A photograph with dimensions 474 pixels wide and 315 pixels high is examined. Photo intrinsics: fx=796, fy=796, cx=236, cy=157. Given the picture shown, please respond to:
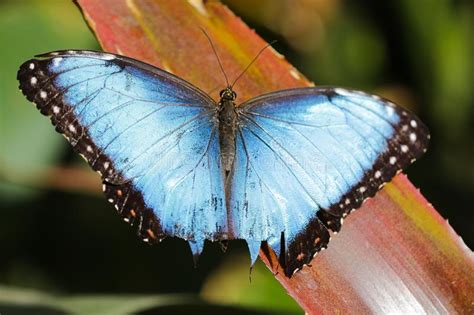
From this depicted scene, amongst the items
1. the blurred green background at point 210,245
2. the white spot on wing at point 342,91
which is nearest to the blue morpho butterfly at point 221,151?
the white spot on wing at point 342,91

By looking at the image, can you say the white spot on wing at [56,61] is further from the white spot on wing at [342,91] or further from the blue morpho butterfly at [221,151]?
the white spot on wing at [342,91]

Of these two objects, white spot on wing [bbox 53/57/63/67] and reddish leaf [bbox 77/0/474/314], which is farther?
white spot on wing [bbox 53/57/63/67]

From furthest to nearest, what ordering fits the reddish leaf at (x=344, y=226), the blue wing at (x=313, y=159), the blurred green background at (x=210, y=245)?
the blurred green background at (x=210, y=245) → the blue wing at (x=313, y=159) → the reddish leaf at (x=344, y=226)

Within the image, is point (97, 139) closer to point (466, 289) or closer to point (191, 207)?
point (191, 207)

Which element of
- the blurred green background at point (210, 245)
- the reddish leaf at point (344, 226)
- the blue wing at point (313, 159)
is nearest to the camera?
the reddish leaf at point (344, 226)

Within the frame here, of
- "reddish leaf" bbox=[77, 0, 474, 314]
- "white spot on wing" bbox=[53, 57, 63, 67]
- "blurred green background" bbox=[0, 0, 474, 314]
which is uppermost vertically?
"blurred green background" bbox=[0, 0, 474, 314]

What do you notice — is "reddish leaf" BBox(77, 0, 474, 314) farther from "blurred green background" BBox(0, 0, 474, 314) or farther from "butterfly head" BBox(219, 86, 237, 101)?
"blurred green background" BBox(0, 0, 474, 314)

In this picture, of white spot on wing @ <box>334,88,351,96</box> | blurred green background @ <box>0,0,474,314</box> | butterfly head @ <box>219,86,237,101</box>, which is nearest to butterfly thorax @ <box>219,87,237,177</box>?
butterfly head @ <box>219,86,237,101</box>
